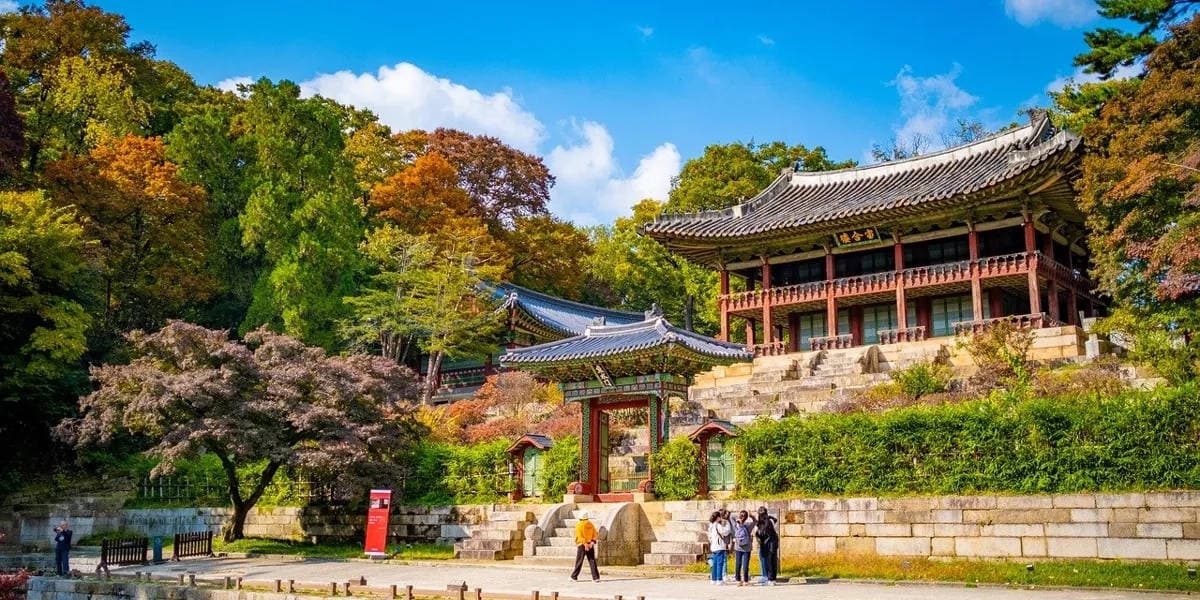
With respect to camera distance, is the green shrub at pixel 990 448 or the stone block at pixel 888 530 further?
the stone block at pixel 888 530

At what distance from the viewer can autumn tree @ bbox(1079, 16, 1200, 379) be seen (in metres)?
21.8

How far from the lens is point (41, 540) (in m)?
28.0

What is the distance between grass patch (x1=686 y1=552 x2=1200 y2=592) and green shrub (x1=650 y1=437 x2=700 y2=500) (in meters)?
2.76

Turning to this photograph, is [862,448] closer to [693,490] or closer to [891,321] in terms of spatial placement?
[693,490]

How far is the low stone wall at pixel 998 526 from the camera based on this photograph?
16688 millimetres

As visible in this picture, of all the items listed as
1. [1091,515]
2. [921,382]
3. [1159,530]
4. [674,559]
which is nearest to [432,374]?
[921,382]

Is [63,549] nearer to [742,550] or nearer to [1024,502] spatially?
[742,550]

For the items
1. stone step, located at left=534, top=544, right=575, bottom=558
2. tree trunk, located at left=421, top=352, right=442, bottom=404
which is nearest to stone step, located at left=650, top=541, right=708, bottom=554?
stone step, located at left=534, top=544, right=575, bottom=558

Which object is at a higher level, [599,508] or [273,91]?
[273,91]

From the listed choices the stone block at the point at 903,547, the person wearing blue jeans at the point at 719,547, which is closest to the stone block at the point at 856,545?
the stone block at the point at 903,547

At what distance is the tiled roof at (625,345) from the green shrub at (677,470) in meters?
2.27

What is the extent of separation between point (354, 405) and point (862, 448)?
12.2 m

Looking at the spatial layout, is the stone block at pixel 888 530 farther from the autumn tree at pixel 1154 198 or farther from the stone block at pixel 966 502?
the autumn tree at pixel 1154 198

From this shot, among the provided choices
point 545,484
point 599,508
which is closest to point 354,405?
point 545,484
